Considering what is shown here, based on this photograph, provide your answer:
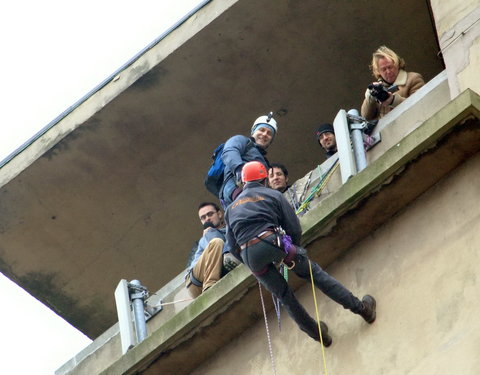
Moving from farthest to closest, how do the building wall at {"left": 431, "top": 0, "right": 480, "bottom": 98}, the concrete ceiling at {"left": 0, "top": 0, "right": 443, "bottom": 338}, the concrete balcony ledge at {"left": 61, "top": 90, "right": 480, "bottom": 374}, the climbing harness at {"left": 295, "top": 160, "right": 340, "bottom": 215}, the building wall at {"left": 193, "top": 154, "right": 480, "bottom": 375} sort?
the concrete ceiling at {"left": 0, "top": 0, "right": 443, "bottom": 338}, the climbing harness at {"left": 295, "top": 160, "right": 340, "bottom": 215}, the building wall at {"left": 431, "top": 0, "right": 480, "bottom": 98}, the concrete balcony ledge at {"left": 61, "top": 90, "right": 480, "bottom": 374}, the building wall at {"left": 193, "top": 154, "right": 480, "bottom": 375}

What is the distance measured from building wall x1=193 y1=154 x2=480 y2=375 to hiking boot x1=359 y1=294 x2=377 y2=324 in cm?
5

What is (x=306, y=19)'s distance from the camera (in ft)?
63.8

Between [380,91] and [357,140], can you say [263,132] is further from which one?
[357,140]

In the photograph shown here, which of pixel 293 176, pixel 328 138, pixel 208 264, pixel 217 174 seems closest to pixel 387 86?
pixel 328 138

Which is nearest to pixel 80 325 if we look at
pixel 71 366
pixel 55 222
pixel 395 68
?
pixel 55 222

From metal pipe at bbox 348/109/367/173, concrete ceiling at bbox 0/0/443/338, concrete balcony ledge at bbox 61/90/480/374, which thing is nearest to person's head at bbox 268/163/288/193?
metal pipe at bbox 348/109/367/173

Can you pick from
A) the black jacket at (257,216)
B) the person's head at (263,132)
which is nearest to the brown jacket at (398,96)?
the person's head at (263,132)

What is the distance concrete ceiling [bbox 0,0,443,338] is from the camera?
19484 millimetres

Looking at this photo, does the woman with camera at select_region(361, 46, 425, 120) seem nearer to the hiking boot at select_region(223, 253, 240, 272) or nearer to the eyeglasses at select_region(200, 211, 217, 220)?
the hiking boot at select_region(223, 253, 240, 272)

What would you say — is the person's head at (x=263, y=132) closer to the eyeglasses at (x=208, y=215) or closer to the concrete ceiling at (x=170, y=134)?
the eyeglasses at (x=208, y=215)

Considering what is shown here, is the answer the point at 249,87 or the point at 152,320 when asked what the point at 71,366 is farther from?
the point at 249,87

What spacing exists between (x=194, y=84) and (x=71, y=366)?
329 cm

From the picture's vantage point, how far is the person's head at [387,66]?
17.0 metres

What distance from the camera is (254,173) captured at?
1533cm
